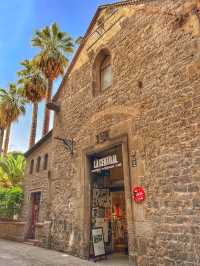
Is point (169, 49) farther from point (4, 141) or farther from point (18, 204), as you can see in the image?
point (4, 141)

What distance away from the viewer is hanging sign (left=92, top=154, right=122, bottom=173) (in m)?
7.49

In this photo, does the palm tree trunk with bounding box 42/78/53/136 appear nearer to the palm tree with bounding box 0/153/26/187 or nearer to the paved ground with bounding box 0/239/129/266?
the palm tree with bounding box 0/153/26/187

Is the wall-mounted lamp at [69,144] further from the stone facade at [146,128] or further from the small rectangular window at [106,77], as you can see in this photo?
the small rectangular window at [106,77]

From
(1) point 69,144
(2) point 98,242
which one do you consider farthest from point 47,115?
(2) point 98,242

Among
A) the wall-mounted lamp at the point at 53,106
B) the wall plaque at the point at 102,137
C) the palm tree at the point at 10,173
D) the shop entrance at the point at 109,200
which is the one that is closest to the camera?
the wall plaque at the point at 102,137

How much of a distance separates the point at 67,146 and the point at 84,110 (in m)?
1.72

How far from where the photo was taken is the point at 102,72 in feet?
30.5

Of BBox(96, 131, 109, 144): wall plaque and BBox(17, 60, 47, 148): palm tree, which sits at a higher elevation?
BBox(17, 60, 47, 148): palm tree

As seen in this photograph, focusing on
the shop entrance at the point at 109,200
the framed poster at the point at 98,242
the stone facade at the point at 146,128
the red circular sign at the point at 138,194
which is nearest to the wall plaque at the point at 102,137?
the stone facade at the point at 146,128

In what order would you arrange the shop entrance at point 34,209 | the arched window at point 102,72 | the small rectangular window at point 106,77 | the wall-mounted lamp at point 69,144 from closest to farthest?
the small rectangular window at point 106,77
the arched window at point 102,72
the wall-mounted lamp at point 69,144
the shop entrance at point 34,209

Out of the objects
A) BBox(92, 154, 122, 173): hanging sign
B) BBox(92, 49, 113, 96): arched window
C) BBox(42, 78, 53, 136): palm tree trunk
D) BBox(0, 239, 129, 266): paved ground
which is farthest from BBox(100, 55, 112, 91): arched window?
BBox(42, 78, 53, 136): palm tree trunk

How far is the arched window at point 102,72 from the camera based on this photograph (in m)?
8.83

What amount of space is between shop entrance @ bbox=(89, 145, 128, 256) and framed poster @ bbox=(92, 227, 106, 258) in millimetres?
235

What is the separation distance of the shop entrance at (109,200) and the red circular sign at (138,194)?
1.54 metres
